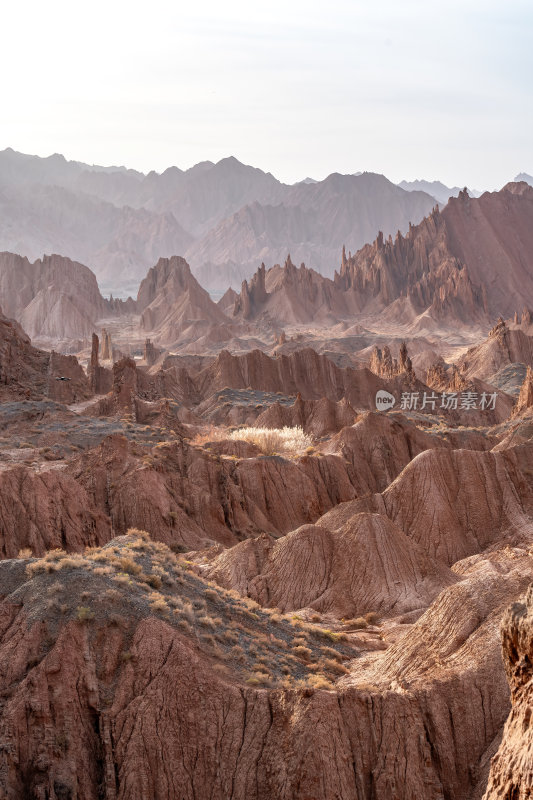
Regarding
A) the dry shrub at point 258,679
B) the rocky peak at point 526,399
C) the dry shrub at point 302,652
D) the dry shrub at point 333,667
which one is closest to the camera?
the dry shrub at point 258,679

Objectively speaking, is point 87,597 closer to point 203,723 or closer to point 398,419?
point 203,723

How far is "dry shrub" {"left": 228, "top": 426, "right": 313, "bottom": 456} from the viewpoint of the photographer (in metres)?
44.1

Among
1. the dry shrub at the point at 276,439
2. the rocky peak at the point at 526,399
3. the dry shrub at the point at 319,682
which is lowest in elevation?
the dry shrub at the point at 319,682

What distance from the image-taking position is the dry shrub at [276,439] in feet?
145

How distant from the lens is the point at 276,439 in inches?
1795

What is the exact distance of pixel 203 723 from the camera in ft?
41.0

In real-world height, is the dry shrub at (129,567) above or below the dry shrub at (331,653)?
above

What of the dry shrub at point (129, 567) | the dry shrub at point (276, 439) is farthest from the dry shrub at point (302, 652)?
the dry shrub at point (276, 439)

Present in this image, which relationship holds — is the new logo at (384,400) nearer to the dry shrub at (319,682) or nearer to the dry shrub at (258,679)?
the dry shrub at (319,682)

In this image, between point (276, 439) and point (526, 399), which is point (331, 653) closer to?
point (276, 439)

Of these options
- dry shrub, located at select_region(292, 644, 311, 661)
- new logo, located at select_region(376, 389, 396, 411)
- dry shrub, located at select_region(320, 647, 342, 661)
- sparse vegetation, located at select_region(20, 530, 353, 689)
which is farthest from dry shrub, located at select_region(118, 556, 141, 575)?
new logo, located at select_region(376, 389, 396, 411)

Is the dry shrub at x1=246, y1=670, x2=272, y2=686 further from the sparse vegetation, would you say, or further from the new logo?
the new logo

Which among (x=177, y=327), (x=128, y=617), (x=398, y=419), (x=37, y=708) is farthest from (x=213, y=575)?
(x=177, y=327)

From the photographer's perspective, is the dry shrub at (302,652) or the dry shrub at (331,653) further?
the dry shrub at (331,653)
